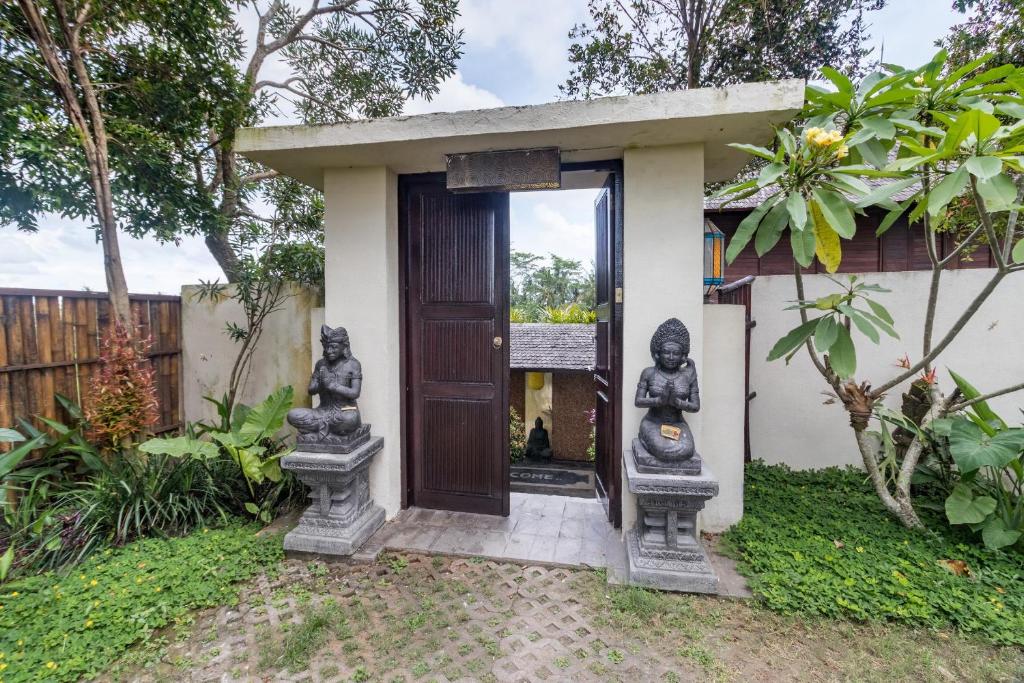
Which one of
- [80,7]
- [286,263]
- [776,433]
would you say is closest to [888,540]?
[776,433]

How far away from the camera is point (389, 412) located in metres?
3.16

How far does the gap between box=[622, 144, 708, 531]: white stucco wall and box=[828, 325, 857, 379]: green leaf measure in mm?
724

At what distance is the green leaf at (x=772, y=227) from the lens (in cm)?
236

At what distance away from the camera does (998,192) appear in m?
1.93

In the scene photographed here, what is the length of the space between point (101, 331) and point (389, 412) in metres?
2.70

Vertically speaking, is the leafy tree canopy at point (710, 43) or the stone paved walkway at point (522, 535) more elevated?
the leafy tree canopy at point (710, 43)

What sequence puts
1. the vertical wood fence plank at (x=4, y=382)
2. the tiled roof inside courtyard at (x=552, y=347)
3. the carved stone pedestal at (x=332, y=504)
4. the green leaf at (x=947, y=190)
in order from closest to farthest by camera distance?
the green leaf at (x=947, y=190) → the carved stone pedestal at (x=332, y=504) → the vertical wood fence plank at (x=4, y=382) → the tiled roof inside courtyard at (x=552, y=347)

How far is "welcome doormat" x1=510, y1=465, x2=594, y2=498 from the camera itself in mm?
5545

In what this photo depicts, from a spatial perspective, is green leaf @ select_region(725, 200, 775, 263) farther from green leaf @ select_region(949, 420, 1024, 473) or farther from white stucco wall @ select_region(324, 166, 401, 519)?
white stucco wall @ select_region(324, 166, 401, 519)

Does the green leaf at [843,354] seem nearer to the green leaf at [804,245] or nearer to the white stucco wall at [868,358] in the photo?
the green leaf at [804,245]

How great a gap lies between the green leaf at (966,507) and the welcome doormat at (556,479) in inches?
136

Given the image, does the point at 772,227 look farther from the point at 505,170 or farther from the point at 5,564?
the point at 5,564

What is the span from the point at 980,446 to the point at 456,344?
3467 millimetres

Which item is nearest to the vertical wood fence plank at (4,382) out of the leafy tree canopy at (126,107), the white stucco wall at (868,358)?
the leafy tree canopy at (126,107)
